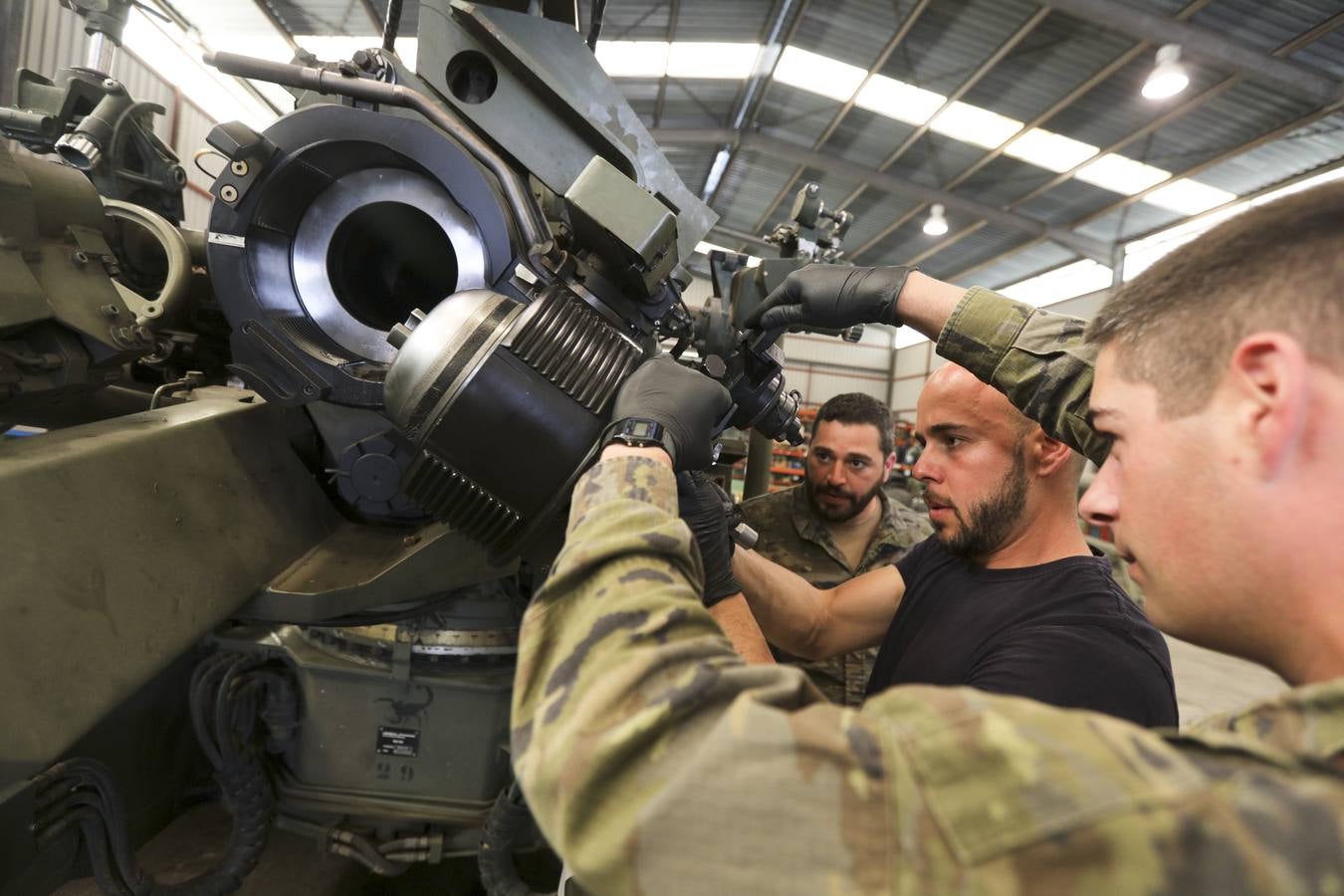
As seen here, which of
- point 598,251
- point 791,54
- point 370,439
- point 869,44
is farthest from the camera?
point 791,54

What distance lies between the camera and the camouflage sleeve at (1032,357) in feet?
3.86

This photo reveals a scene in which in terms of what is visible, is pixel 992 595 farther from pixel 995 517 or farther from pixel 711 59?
pixel 711 59

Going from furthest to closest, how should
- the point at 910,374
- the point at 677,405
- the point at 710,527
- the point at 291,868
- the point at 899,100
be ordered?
the point at 910,374, the point at 899,100, the point at 291,868, the point at 710,527, the point at 677,405

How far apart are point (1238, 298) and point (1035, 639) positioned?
68 centimetres

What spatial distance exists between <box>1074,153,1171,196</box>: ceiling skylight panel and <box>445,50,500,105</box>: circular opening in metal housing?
332 inches

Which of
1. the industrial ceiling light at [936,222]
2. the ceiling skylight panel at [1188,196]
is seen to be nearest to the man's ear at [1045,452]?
the ceiling skylight panel at [1188,196]

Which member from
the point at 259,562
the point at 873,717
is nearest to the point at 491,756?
the point at 259,562

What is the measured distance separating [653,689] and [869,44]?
8130 mm

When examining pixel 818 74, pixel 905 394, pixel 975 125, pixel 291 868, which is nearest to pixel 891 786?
pixel 291 868

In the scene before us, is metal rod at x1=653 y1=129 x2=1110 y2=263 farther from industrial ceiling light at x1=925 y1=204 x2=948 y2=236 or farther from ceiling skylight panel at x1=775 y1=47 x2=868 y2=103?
ceiling skylight panel at x1=775 y1=47 x2=868 y2=103

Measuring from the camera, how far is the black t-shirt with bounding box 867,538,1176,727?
1051 millimetres

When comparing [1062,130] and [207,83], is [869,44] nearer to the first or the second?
[1062,130]

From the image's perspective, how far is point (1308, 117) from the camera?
6227 mm

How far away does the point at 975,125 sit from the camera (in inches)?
310
